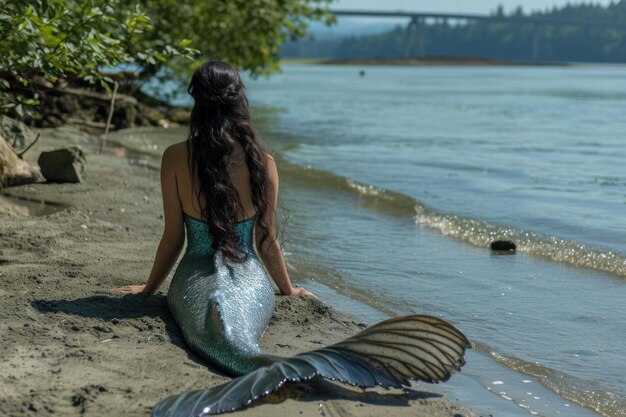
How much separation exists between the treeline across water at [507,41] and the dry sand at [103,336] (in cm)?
7729

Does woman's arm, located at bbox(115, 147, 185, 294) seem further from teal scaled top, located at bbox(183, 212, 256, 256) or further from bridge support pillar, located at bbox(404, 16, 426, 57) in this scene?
bridge support pillar, located at bbox(404, 16, 426, 57)

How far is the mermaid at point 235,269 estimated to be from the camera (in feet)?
Result: 13.7

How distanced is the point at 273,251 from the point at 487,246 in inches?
153

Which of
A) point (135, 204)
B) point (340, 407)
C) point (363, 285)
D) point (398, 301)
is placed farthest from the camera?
point (135, 204)

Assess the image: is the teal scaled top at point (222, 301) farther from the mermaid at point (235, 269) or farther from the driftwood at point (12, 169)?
the driftwood at point (12, 169)

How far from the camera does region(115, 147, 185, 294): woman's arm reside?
526 centimetres

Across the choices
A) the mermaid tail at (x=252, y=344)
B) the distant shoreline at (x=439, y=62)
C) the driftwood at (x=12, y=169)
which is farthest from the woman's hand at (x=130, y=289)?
the distant shoreline at (x=439, y=62)

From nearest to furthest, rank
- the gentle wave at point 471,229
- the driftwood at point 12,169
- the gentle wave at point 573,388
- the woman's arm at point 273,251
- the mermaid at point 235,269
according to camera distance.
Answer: the mermaid at point 235,269
the gentle wave at point 573,388
the woman's arm at point 273,251
the gentle wave at point 471,229
the driftwood at point 12,169

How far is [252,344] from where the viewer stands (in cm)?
445

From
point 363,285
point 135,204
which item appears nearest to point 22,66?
point 135,204

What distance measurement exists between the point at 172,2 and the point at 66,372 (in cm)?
1606

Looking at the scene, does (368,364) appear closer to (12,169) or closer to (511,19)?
(12,169)

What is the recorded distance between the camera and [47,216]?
7.78 meters

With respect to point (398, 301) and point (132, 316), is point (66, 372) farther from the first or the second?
point (398, 301)
